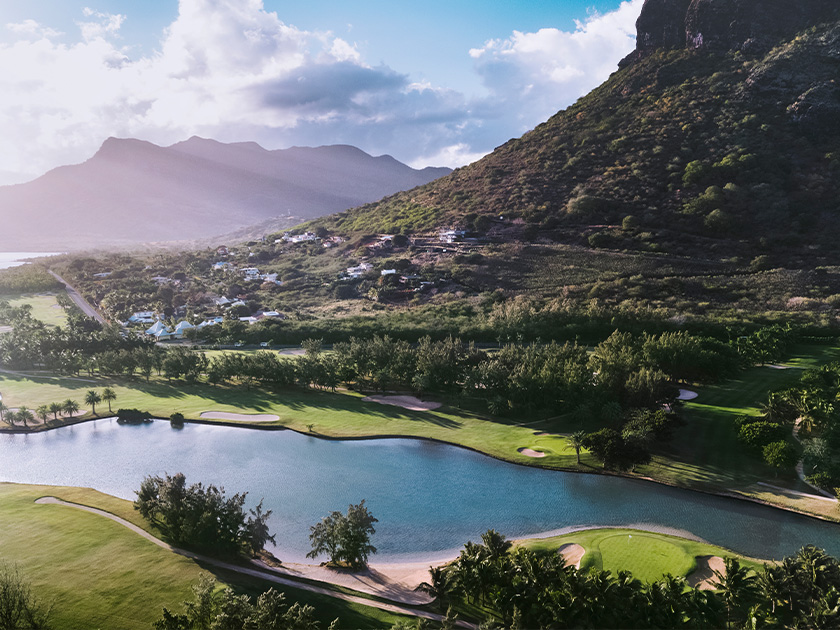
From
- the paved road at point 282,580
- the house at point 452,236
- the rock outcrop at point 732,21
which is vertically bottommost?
the paved road at point 282,580

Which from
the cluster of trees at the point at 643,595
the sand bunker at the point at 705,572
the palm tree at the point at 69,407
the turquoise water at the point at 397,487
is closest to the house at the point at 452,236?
the turquoise water at the point at 397,487

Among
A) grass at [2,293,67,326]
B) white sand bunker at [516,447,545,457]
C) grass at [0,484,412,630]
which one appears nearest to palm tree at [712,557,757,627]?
grass at [0,484,412,630]

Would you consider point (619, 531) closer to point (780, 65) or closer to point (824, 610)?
point (824, 610)

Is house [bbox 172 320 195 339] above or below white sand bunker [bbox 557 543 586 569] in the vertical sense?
above

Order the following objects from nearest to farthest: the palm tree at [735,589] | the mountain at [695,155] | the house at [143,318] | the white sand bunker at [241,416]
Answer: the palm tree at [735,589] < the white sand bunker at [241,416] < the house at [143,318] < the mountain at [695,155]

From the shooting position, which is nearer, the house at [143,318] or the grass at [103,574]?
the grass at [103,574]

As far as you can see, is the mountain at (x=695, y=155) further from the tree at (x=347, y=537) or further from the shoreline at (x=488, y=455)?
the tree at (x=347, y=537)

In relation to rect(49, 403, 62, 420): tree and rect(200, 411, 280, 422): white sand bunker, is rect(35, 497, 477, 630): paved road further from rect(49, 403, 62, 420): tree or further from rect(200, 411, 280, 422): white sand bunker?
rect(49, 403, 62, 420): tree
